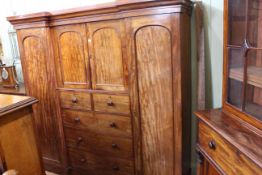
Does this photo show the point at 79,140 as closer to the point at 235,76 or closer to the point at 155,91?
the point at 155,91

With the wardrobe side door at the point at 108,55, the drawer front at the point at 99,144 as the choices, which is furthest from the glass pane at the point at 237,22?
the drawer front at the point at 99,144

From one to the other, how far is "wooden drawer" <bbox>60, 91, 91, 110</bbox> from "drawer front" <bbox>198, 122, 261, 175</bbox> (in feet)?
3.53

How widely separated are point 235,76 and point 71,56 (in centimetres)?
139

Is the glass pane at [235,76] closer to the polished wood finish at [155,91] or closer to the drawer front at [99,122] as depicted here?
the polished wood finish at [155,91]

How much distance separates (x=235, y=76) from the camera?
51.0 inches

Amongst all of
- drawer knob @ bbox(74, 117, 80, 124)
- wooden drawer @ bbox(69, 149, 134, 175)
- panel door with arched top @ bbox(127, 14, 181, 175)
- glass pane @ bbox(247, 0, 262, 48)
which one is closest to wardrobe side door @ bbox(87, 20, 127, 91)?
panel door with arched top @ bbox(127, 14, 181, 175)

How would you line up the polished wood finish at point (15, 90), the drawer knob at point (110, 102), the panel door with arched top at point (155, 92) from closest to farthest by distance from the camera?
the panel door with arched top at point (155, 92)
the drawer knob at point (110, 102)
the polished wood finish at point (15, 90)

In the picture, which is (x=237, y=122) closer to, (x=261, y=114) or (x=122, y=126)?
(x=261, y=114)

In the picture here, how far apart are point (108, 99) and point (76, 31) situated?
660mm

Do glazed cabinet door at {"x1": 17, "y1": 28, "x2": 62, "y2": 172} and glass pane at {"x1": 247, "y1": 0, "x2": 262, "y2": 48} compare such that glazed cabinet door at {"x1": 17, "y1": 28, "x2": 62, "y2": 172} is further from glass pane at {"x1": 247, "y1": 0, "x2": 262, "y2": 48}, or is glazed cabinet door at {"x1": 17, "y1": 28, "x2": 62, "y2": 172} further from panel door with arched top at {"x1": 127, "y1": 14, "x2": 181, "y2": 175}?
glass pane at {"x1": 247, "y1": 0, "x2": 262, "y2": 48}

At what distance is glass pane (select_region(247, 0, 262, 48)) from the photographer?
110 centimetres

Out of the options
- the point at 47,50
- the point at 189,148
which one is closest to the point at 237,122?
the point at 189,148

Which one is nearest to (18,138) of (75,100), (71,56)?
(75,100)

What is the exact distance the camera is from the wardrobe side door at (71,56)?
1972mm
